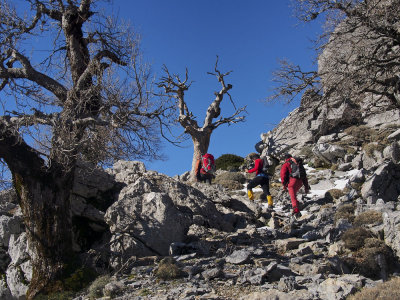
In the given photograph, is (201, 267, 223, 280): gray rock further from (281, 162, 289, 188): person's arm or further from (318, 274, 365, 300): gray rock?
(281, 162, 289, 188): person's arm

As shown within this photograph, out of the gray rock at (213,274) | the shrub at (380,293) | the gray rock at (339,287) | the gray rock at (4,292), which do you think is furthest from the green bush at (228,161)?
the shrub at (380,293)

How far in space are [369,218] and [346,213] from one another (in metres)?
0.84

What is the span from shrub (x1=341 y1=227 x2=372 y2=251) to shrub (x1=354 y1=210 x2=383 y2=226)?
839mm

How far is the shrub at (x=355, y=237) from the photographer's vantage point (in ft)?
25.1

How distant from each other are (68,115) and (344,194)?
9559 millimetres

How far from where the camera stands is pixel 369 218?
8938 millimetres

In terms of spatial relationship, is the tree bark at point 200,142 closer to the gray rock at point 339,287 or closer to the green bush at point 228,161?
the green bush at point 228,161

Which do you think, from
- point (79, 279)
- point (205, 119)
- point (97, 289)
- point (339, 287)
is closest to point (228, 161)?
point (205, 119)

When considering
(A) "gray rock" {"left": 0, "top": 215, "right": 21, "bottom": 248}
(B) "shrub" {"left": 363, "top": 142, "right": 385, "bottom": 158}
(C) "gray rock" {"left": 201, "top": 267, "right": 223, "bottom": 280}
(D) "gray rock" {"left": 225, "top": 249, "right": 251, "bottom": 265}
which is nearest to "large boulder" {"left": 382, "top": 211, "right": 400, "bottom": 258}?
(D) "gray rock" {"left": 225, "top": 249, "right": 251, "bottom": 265}

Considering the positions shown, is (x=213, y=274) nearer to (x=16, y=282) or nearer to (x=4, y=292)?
(x=16, y=282)

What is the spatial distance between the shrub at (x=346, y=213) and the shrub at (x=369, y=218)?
1.10ft

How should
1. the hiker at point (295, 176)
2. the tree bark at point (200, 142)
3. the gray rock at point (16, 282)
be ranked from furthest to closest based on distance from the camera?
the tree bark at point (200, 142)
the hiker at point (295, 176)
the gray rock at point (16, 282)

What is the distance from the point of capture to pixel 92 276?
295 inches

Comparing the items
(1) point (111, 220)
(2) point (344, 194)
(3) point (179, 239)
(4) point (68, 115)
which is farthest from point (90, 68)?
(2) point (344, 194)
